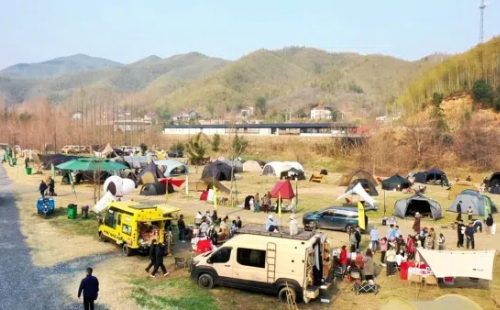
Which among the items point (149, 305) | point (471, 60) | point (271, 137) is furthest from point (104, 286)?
point (471, 60)

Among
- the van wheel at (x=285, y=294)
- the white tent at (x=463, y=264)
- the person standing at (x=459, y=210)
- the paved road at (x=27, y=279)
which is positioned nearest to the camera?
the van wheel at (x=285, y=294)

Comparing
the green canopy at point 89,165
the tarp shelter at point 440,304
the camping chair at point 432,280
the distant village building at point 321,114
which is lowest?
the camping chair at point 432,280

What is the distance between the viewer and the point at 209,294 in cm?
1212

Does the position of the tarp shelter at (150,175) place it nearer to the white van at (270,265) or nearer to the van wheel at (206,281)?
the van wheel at (206,281)

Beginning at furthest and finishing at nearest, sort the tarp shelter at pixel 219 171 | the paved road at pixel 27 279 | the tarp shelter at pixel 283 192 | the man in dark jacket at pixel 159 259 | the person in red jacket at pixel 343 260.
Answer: the tarp shelter at pixel 219 171, the tarp shelter at pixel 283 192, the person in red jacket at pixel 343 260, the man in dark jacket at pixel 159 259, the paved road at pixel 27 279

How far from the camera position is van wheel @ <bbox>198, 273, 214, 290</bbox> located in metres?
12.5

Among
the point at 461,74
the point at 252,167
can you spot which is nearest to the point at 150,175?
the point at 252,167

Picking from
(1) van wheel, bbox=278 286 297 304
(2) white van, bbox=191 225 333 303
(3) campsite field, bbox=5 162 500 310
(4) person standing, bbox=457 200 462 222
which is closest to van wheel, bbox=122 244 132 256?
(3) campsite field, bbox=5 162 500 310

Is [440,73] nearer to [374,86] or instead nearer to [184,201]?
[184,201]

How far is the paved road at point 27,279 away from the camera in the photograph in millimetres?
11516

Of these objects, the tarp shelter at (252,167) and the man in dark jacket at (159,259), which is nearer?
the man in dark jacket at (159,259)

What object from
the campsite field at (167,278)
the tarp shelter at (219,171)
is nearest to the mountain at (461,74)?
the tarp shelter at (219,171)

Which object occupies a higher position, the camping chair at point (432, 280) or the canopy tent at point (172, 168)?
the canopy tent at point (172, 168)

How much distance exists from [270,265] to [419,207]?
14.9 meters
